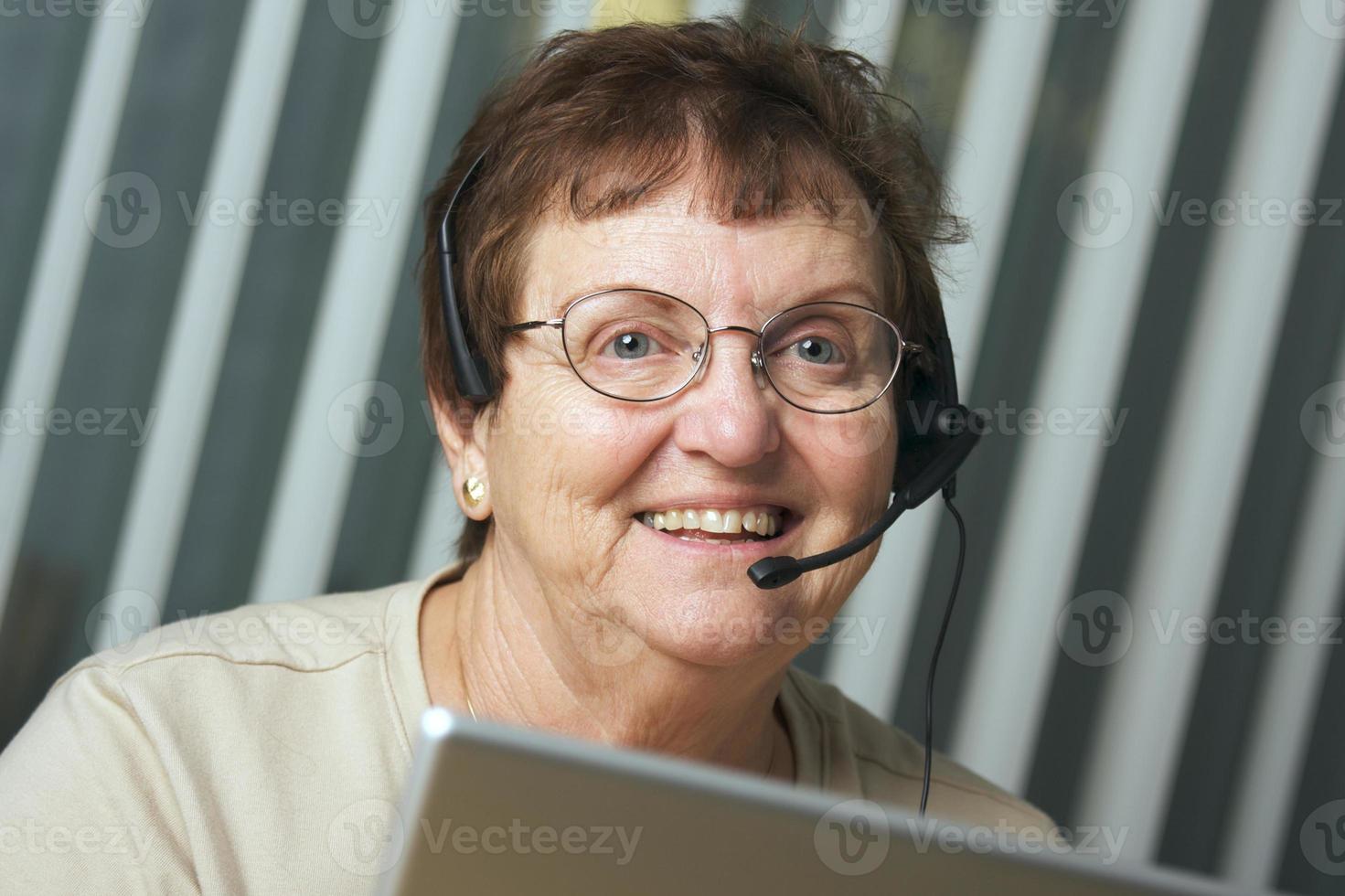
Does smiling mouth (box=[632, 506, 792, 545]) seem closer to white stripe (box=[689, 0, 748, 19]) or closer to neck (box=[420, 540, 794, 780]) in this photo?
neck (box=[420, 540, 794, 780])

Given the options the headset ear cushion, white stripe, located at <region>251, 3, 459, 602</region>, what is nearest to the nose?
the headset ear cushion

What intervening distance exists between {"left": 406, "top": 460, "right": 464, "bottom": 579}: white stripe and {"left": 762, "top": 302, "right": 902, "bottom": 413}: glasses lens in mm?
929

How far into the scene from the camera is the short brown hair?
51.1 inches

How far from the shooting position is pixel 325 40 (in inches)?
79.6

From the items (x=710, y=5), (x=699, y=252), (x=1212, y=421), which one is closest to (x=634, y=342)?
(x=699, y=252)

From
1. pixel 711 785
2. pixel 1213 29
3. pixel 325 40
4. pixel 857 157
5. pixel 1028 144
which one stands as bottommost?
pixel 711 785

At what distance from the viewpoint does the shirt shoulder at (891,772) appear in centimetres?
159

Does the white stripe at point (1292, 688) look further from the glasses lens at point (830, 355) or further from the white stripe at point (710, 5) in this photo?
the glasses lens at point (830, 355)

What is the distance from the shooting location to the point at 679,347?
126 centimetres

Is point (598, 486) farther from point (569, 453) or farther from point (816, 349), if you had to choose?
point (816, 349)

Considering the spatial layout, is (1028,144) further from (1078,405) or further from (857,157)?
(857,157)

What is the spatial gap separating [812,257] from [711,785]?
2.64ft

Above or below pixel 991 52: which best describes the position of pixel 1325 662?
below

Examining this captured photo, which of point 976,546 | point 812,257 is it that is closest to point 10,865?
point 812,257
